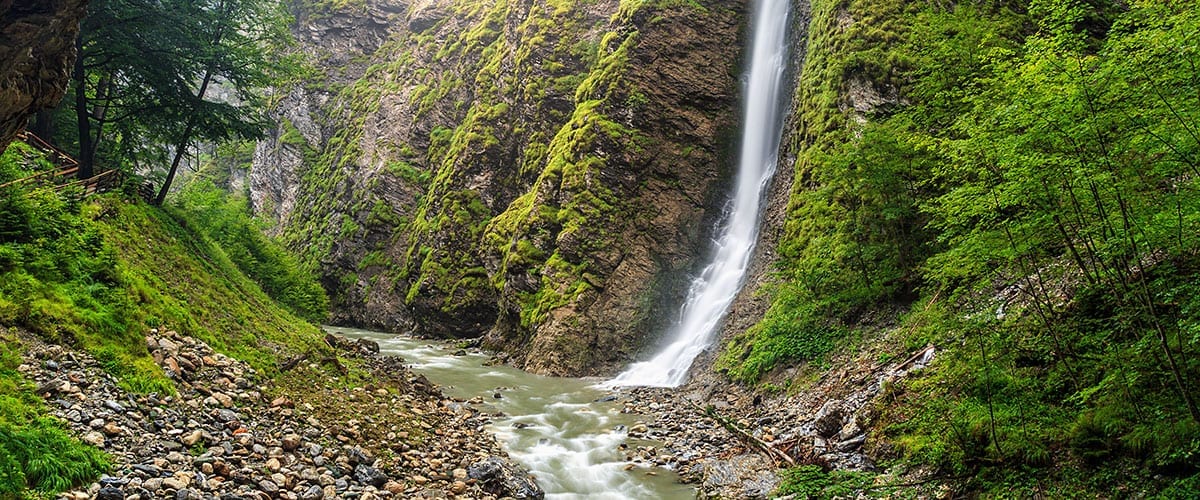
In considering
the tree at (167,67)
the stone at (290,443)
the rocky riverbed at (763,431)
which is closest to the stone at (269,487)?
the stone at (290,443)

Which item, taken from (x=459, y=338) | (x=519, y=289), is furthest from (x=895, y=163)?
(x=459, y=338)

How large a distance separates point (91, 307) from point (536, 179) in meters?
23.8

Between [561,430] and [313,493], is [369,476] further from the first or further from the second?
[561,430]

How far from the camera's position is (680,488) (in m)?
9.35

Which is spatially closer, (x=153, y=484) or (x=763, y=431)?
(x=153, y=484)

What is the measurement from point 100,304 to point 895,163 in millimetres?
14008

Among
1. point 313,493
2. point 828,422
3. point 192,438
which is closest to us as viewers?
point 192,438

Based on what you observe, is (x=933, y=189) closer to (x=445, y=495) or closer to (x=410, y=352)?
(x=445, y=495)

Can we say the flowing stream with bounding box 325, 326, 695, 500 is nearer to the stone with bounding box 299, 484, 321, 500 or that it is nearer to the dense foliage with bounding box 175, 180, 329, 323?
the stone with bounding box 299, 484, 321, 500

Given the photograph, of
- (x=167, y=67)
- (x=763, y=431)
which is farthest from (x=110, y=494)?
(x=167, y=67)

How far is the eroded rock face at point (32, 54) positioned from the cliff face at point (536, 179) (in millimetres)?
16148

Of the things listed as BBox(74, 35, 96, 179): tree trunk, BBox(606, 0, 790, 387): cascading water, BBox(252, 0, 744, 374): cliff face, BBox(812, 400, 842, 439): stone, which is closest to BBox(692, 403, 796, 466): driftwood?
BBox(812, 400, 842, 439): stone

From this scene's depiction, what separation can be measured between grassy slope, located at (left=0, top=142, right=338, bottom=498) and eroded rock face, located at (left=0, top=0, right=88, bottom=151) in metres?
2.20

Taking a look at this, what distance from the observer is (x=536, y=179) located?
3094 centimetres
